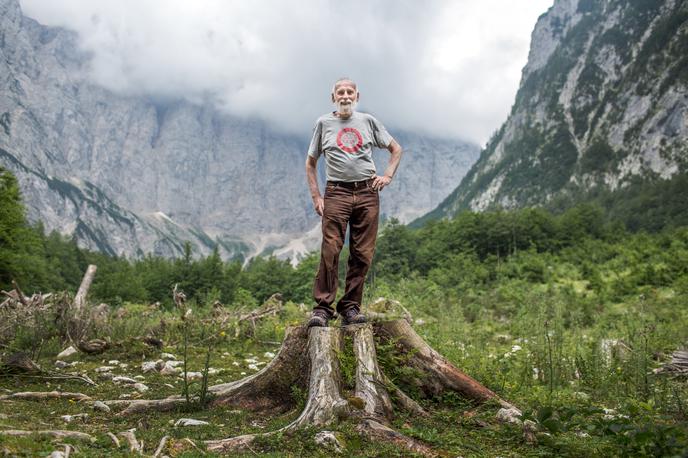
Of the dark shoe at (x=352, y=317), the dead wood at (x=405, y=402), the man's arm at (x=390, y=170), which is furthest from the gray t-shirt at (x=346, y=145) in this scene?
the dead wood at (x=405, y=402)

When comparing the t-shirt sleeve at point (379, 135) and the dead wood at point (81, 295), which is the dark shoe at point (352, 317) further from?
the dead wood at point (81, 295)

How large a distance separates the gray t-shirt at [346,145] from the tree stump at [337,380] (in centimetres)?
168

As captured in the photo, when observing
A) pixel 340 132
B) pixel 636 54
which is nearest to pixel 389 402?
pixel 340 132

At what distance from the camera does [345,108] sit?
5.67 m

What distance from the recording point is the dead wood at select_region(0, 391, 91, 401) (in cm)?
562

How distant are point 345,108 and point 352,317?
2.30 meters

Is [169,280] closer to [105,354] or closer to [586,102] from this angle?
[105,354]

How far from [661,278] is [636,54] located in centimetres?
11508

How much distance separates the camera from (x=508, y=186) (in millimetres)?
145000

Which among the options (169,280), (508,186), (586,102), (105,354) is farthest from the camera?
(508,186)

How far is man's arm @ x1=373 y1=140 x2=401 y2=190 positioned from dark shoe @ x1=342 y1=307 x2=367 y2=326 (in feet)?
4.60

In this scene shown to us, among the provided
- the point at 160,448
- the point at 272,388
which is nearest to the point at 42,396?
the point at 272,388

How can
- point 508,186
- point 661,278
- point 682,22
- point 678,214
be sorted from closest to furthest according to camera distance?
point 661,278
point 678,214
point 682,22
point 508,186

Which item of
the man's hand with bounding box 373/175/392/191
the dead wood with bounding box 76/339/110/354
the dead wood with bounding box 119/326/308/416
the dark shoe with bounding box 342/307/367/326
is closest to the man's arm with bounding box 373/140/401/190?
the man's hand with bounding box 373/175/392/191
